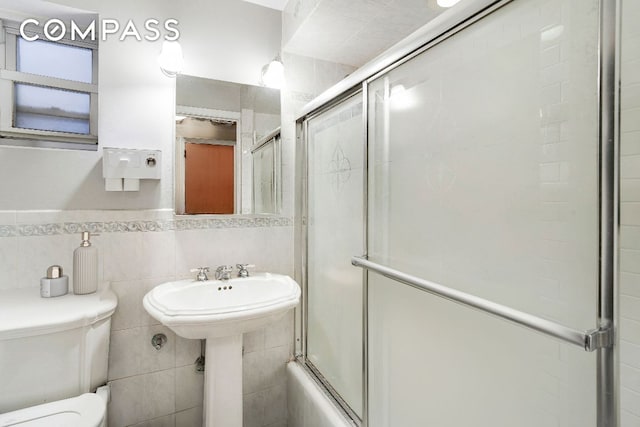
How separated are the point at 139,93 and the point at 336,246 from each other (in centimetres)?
109

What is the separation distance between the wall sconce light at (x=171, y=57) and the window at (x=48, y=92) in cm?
34

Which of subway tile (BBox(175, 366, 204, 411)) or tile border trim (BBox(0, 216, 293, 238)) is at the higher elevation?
tile border trim (BBox(0, 216, 293, 238))

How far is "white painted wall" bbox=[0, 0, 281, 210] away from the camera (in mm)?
1291

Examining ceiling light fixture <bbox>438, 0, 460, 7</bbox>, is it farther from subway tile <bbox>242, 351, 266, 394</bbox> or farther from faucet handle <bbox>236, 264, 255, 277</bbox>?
subway tile <bbox>242, 351, 266, 394</bbox>

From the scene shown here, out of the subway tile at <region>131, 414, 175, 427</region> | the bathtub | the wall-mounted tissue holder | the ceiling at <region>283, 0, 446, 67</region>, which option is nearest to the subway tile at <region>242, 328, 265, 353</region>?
the bathtub

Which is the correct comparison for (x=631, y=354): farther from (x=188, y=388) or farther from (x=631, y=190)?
(x=188, y=388)

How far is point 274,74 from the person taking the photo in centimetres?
163

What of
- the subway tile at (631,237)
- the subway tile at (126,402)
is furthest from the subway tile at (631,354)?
the subway tile at (126,402)

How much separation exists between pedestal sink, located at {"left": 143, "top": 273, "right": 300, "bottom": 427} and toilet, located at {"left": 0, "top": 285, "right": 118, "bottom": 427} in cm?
21

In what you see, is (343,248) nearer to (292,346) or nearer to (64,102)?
(292,346)

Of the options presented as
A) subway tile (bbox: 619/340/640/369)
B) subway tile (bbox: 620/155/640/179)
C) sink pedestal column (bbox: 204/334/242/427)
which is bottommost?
sink pedestal column (bbox: 204/334/242/427)

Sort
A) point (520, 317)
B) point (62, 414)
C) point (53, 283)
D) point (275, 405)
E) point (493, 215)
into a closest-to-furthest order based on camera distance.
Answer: point (520, 317)
point (493, 215)
point (62, 414)
point (53, 283)
point (275, 405)

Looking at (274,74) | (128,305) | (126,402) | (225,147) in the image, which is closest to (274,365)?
(126,402)

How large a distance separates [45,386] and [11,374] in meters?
0.10
